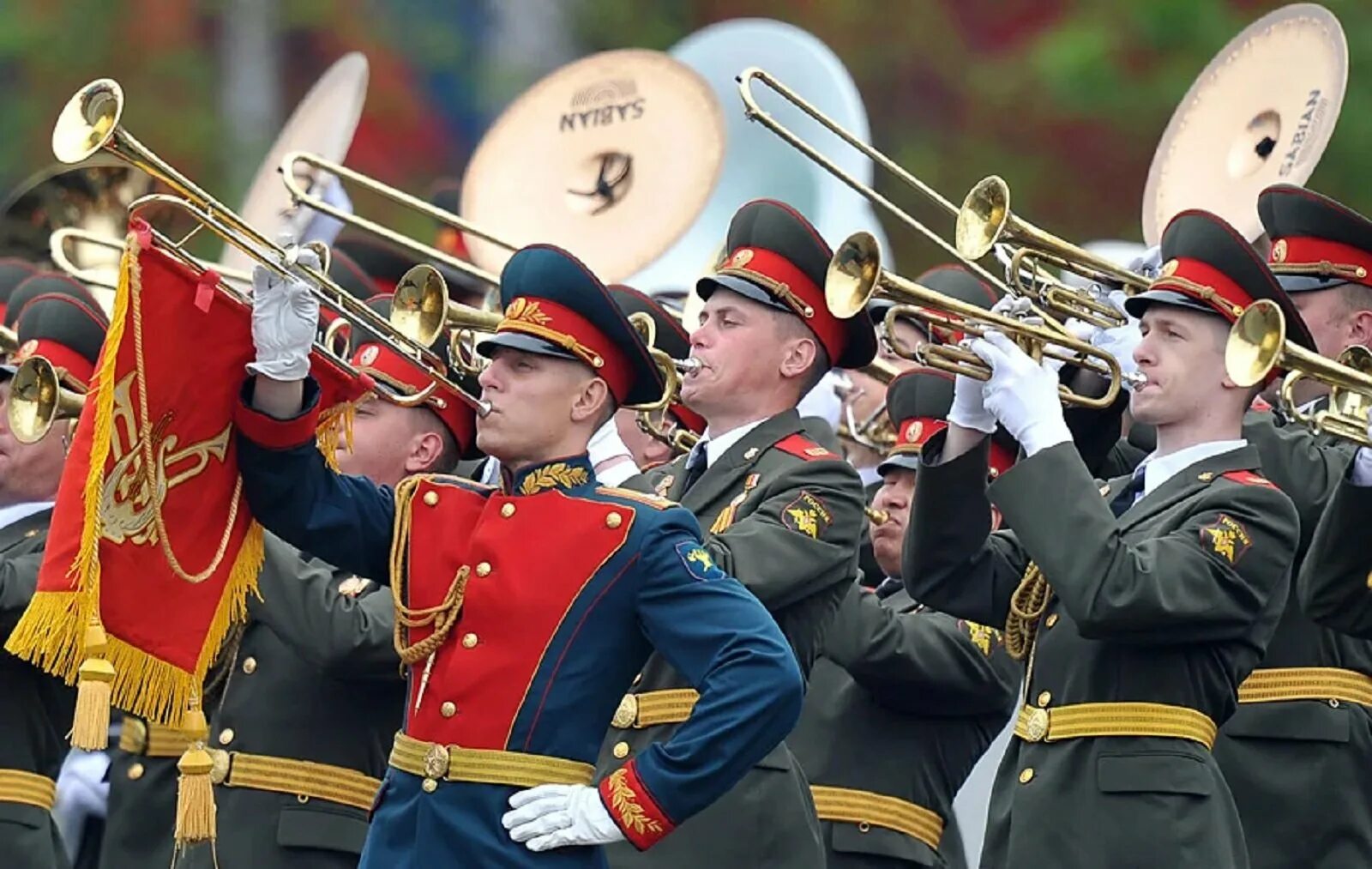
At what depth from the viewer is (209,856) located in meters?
7.67

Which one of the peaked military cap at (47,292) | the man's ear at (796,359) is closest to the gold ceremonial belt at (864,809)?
the man's ear at (796,359)

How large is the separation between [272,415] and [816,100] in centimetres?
510

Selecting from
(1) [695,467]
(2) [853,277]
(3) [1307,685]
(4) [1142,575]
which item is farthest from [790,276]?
(3) [1307,685]

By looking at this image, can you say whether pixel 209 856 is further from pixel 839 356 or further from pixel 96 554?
pixel 839 356

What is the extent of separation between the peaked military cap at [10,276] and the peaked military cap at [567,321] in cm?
409

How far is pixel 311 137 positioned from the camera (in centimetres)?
1170

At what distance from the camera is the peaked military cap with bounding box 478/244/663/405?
7109 millimetres

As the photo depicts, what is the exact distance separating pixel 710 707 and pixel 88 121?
5.92 ft

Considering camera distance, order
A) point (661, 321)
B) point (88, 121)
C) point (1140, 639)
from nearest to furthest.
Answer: point (88, 121)
point (1140, 639)
point (661, 321)

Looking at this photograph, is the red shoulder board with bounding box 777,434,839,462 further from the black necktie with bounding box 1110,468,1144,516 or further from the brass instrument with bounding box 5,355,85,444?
the brass instrument with bounding box 5,355,85,444

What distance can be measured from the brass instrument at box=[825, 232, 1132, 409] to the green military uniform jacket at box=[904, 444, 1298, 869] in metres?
0.32

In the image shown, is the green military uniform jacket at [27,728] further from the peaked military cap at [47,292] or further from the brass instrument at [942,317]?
the brass instrument at [942,317]

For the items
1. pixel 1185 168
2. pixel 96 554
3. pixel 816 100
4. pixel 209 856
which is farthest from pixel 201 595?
pixel 816 100

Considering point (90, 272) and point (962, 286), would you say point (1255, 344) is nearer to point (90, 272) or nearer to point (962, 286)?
point (962, 286)
